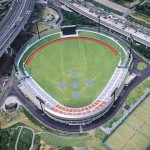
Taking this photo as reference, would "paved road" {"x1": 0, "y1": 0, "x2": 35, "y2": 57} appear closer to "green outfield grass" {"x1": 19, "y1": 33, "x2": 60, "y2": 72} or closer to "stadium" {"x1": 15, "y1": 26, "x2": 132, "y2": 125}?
"stadium" {"x1": 15, "y1": 26, "x2": 132, "y2": 125}

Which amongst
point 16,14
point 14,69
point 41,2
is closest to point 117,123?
point 14,69

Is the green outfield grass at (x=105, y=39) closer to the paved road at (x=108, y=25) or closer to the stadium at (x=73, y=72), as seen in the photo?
the stadium at (x=73, y=72)

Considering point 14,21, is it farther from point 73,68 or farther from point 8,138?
point 8,138

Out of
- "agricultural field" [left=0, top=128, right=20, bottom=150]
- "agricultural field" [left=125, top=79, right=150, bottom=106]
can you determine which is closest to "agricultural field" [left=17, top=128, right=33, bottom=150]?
"agricultural field" [left=0, top=128, right=20, bottom=150]

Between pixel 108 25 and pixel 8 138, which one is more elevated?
pixel 108 25

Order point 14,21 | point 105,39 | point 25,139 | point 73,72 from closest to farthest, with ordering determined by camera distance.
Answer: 1. point 25,139
2. point 73,72
3. point 105,39
4. point 14,21

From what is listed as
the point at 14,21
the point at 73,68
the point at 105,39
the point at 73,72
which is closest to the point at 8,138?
the point at 73,72

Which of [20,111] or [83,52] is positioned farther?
[83,52]

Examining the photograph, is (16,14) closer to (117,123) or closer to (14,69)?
(14,69)
